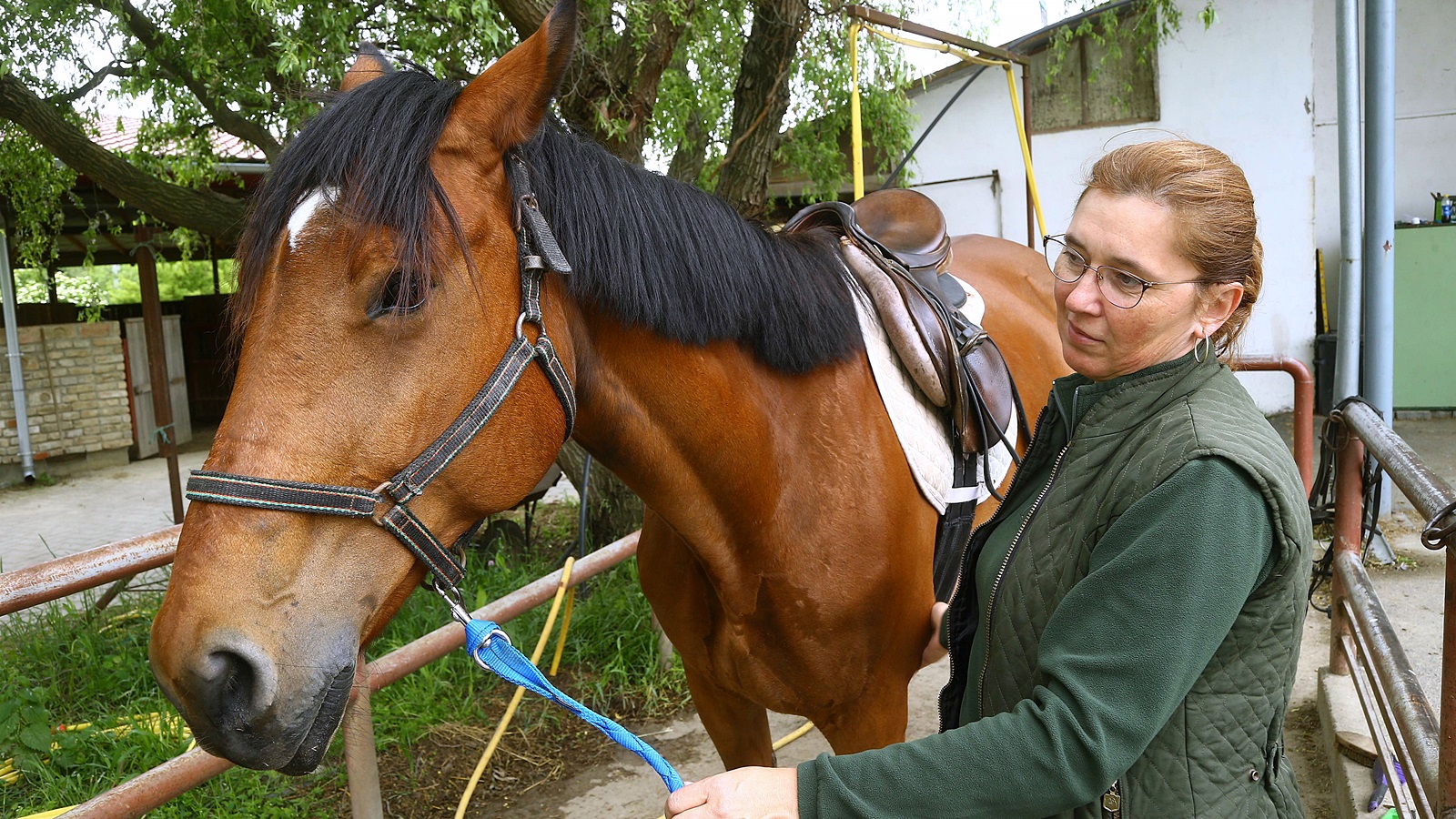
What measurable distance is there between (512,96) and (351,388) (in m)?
0.50

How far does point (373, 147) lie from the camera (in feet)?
4.26

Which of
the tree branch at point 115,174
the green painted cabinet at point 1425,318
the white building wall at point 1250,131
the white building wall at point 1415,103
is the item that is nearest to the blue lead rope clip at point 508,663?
the tree branch at point 115,174

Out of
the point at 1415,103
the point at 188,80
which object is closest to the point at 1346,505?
the point at 188,80

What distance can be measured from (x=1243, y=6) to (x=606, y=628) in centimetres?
929

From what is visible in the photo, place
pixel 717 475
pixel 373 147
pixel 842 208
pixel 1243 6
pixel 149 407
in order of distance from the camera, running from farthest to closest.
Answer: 1. pixel 149 407
2. pixel 1243 6
3. pixel 842 208
4. pixel 717 475
5. pixel 373 147

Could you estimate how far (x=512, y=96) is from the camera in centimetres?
138

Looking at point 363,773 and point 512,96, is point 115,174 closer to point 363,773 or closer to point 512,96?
point 363,773

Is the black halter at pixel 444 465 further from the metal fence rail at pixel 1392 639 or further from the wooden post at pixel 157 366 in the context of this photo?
the wooden post at pixel 157 366

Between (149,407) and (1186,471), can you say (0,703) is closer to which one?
(1186,471)

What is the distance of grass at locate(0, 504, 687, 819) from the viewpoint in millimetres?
3006

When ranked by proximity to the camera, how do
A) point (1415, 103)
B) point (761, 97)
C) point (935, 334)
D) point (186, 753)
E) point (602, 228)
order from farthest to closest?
point (1415, 103)
point (761, 97)
point (935, 334)
point (186, 753)
point (602, 228)

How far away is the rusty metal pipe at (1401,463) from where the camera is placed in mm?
1622

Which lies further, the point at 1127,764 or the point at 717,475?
the point at 717,475

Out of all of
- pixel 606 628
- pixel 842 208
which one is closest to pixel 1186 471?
pixel 842 208
